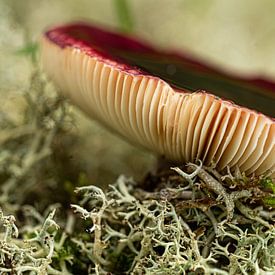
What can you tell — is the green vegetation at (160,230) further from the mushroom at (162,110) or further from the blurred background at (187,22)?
the blurred background at (187,22)

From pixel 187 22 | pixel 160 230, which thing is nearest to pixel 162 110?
pixel 160 230

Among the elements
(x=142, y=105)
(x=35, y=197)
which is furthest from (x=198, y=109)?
(x=35, y=197)

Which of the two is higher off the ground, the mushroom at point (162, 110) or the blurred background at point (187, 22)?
the mushroom at point (162, 110)

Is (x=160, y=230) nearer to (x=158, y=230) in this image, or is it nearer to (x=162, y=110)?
(x=158, y=230)

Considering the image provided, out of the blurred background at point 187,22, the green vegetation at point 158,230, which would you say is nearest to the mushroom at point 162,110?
the green vegetation at point 158,230

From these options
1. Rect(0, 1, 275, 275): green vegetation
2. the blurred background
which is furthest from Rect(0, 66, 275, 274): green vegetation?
the blurred background

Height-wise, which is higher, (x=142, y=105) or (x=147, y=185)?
(x=142, y=105)

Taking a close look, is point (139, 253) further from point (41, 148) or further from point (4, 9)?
point (4, 9)

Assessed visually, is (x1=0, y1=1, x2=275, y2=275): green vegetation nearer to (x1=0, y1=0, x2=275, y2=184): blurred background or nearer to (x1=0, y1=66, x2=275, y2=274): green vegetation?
(x1=0, y1=66, x2=275, y2=274): green vegetation
